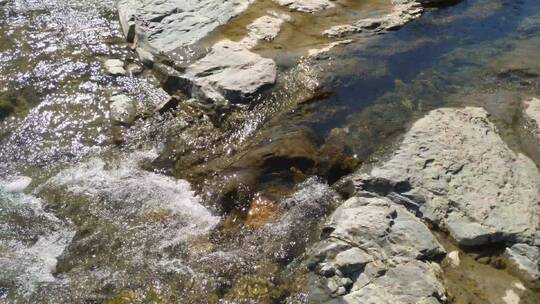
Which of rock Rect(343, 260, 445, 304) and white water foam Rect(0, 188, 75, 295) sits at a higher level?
white water foam Rect(0, 188, 75, 295)

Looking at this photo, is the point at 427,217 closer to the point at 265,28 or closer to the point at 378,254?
the point at 378,254

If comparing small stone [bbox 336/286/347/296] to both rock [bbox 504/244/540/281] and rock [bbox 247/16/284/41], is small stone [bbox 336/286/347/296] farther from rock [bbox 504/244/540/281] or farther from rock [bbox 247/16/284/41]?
rock [bbox 247/16/284/41]

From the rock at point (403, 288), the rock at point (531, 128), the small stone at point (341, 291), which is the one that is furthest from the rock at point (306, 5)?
the small stone at point (341, 291)

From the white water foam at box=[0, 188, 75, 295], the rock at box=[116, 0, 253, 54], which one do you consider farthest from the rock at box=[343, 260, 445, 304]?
the rock at box=[116, 0, 253, 54]

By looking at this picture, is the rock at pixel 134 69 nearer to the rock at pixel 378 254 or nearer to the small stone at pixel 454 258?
the rock at pixel 378 254

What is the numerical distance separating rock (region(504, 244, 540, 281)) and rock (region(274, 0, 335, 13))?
5.71 metres

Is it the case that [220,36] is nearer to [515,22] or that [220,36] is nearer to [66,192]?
[66,192]

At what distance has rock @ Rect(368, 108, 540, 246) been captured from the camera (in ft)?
17.5

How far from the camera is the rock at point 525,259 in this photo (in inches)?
Answer: 196

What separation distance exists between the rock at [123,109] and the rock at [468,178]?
369 centimetres

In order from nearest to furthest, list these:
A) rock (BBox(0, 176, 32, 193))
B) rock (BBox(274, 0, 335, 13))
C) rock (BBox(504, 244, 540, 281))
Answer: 1. rock (BBox(504, 244, 540, 281))
2. rock (BBox(0, 176, 32, 193))
3. rock (BBox(274, 0, 335, 13))

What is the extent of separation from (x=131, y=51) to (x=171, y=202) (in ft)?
12.5

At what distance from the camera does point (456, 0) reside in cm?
985

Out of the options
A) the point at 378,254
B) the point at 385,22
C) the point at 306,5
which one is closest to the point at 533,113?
the point at 385,22
